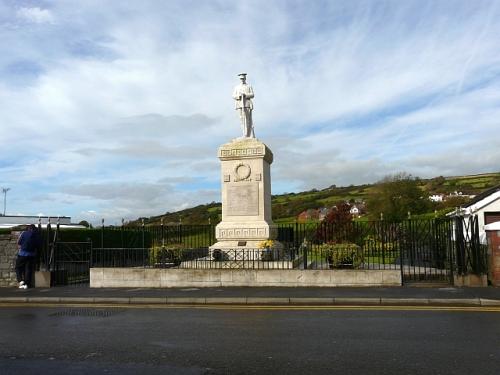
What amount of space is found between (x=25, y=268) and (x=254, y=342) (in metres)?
10.5

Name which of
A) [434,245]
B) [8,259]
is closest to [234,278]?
[8,259]

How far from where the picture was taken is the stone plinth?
16953mm

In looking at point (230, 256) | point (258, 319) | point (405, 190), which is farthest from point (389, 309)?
point (405, 190)

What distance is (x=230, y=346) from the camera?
7.09 m

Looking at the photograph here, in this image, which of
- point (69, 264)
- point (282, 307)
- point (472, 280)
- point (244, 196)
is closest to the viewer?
point (282, 307)

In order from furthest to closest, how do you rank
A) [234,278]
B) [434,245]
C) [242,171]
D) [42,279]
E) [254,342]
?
1. [434,245]
2. [242,171]
3. [42,279]
4. [234,278]
5. [254,342]

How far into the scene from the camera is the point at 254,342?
7.31 meters

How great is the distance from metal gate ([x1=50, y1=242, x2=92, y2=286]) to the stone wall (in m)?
1.42

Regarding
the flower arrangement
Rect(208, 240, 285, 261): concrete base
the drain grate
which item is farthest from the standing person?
the flower arrangement

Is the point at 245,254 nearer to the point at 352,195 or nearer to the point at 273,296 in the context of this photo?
the point at 273,296

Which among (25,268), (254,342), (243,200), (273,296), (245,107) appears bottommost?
(254,342)

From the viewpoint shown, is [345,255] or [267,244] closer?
[345,255]

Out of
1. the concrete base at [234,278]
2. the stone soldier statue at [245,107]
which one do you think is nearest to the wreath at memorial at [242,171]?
the stone soldier statue at [245,107]

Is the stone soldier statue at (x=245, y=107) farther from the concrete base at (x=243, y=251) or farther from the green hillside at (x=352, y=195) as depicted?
the green hillside at (x=352, y=195)
